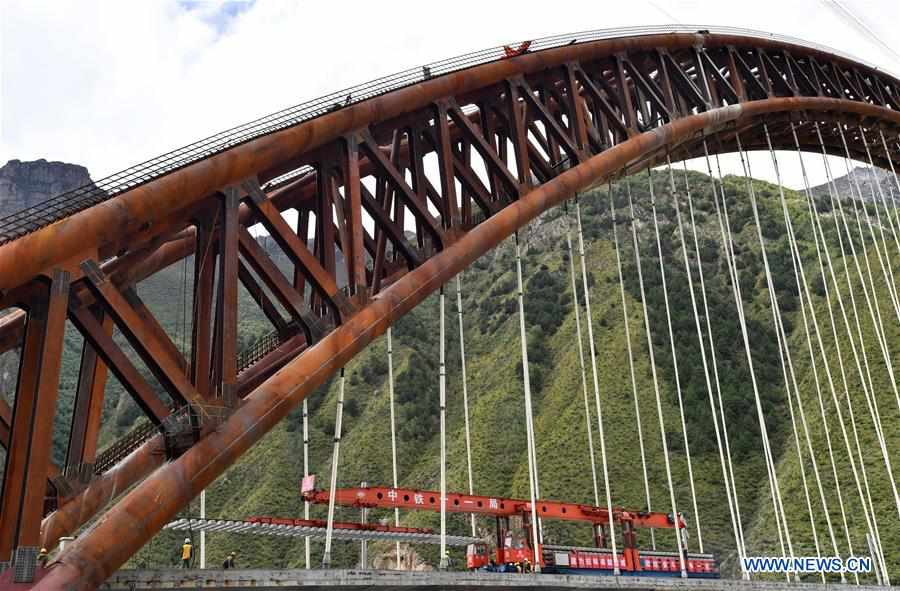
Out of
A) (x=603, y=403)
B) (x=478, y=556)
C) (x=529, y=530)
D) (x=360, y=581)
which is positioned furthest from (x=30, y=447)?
(x=603, y=403)

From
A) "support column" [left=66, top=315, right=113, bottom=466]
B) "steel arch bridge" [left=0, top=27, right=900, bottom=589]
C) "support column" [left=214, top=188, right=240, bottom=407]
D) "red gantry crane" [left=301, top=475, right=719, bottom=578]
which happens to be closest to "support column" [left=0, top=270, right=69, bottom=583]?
"steel arch bridge" [left=0, top=27, right=900, bottom=589]

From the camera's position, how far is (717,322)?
84.5 m

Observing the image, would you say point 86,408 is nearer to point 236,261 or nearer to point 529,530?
point 236,261

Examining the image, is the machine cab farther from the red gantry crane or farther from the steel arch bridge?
the steel arch bridge

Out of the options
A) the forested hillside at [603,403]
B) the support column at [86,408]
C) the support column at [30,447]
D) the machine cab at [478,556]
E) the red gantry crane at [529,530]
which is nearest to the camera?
the support column at [30,447]

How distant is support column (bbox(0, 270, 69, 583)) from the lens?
1208 centimetres

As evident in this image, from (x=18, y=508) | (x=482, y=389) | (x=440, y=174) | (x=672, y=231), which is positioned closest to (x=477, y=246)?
(x=440, y=174)

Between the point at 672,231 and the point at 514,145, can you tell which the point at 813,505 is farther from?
→ the point at 672,231

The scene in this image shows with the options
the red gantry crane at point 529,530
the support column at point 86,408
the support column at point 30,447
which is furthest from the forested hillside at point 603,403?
the support column at point 30,447

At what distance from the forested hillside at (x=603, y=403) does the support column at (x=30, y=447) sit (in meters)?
31.3

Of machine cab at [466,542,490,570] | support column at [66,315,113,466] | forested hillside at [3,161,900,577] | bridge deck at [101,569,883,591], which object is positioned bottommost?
bridge deck at [101,569,883,591]

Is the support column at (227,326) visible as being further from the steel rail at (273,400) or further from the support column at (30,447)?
the support column at (30,447)

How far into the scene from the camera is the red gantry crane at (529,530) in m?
23.4

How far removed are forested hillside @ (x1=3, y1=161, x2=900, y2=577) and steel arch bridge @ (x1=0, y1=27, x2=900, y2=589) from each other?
69.1ft
